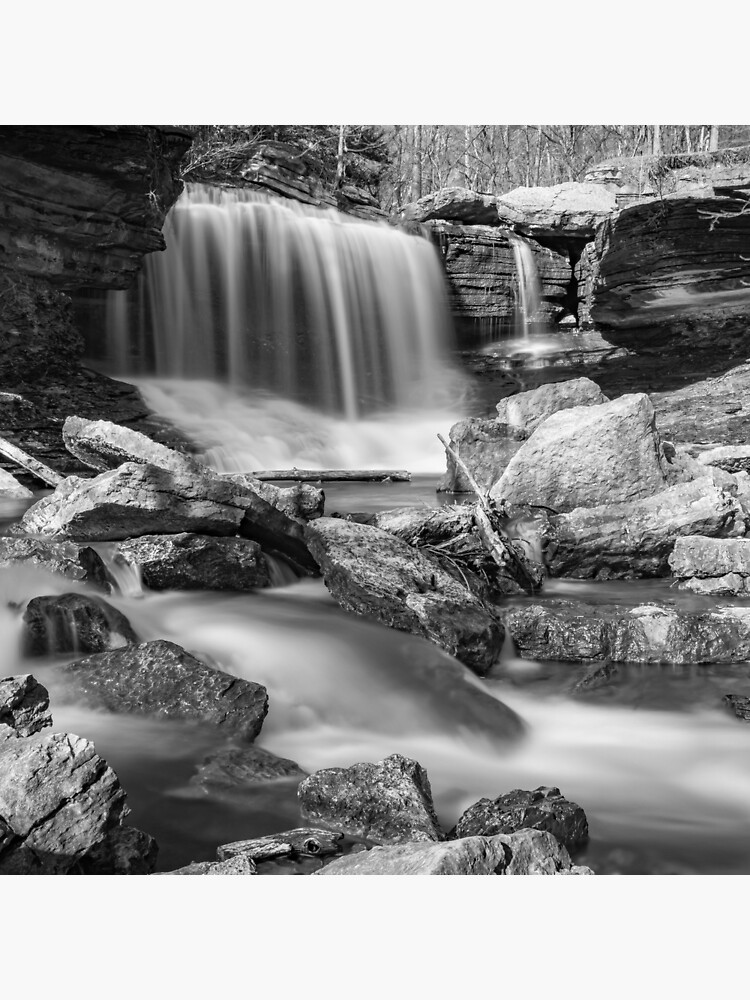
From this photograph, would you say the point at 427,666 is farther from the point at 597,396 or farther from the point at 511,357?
the point at 511,357

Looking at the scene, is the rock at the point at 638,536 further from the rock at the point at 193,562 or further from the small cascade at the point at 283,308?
the small cascade at the point at 283,308

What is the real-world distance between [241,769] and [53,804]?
67cm

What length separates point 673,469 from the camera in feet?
19.0

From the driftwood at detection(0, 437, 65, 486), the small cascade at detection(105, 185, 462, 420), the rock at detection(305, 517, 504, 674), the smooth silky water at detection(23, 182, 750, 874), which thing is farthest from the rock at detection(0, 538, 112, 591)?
the small cascade at detection(105, 185, 462, 420)

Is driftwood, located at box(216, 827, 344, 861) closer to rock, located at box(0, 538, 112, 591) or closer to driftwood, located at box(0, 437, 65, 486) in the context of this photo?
rock, located at box(0, 538, 112, 591)

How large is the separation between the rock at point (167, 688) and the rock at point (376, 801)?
511mm

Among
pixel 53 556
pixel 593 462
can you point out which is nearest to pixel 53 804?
pixel 53 556

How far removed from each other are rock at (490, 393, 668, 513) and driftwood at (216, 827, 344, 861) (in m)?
3.82

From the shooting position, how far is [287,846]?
1963 millimetres

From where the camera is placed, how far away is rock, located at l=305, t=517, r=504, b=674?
3445 millimetres

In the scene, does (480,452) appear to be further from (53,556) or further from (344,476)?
(53,556)

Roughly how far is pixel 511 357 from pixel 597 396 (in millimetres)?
5069
